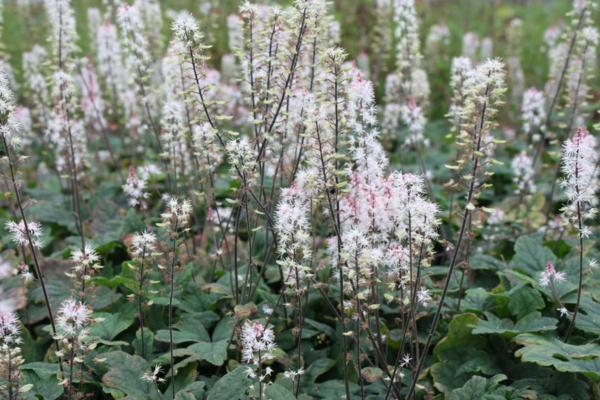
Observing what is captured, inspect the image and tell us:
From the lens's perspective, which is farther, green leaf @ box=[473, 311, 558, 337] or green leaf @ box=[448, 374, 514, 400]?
green leaf @ box=[473, 311, 558, 337]

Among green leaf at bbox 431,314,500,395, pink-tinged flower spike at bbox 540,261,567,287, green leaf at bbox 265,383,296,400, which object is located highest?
pink-tinged flower spike at bbox 540,261,567,287

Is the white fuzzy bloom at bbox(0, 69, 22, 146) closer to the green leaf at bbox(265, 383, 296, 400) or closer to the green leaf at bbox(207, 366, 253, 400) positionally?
the green leaf at bbox(207, 366, 253, 400)

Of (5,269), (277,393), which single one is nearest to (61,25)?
(5,269)

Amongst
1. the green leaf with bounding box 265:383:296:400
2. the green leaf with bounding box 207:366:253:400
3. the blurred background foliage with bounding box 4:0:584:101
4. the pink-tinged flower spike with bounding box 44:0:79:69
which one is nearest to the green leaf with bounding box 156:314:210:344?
the green leaf with bounding box 207:366:253:400

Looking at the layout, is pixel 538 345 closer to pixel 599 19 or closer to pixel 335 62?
pixel 335 62

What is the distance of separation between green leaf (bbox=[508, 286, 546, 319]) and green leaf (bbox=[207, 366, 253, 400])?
1.88 metres

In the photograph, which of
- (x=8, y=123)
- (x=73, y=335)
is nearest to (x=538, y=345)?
(x=73, y=335)

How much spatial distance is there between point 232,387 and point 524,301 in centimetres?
203

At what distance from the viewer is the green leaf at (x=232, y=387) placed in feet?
12.2

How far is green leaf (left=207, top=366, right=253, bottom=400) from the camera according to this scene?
3.71 m

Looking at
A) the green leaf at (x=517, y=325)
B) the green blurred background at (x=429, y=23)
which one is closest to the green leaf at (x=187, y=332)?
the green leaf at (x=517, y=325)

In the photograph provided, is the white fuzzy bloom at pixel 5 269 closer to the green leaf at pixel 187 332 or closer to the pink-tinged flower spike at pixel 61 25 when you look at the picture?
the green leaf at pixel 187 332

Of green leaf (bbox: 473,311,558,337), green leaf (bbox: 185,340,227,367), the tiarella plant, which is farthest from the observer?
green leaf (bbox: 473,311,558,337)

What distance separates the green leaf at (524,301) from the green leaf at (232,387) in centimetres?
188
